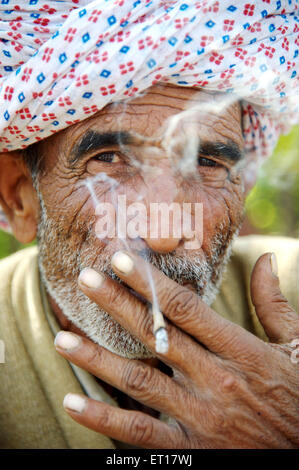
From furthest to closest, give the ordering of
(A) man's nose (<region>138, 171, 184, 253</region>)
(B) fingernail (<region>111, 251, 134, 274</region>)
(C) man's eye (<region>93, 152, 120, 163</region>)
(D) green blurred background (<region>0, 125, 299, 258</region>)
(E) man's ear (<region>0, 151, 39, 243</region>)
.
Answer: (D) green blurred background (<region>0, 125, 299, 258</region>) → (E) man's ear (<region>0, 151, 39, 243</region>) → (C) man's eye (<region>93, 152, 120, 163</region>) → (A) man's nose (<region>138, 171, 184, 253</region>) → (B) fingernail (<region>111, 251, 134, 274</region>)

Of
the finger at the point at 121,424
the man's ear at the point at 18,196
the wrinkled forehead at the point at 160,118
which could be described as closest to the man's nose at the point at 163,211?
the wrinkled forehead at the point at 160,118

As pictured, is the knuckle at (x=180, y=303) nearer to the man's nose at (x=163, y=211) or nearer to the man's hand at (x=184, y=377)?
the man's hand at (x=184, y=377)

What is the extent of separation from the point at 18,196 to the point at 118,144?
2.84 feet

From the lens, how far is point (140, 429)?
5.48 ft

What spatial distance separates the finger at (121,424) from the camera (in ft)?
5.35

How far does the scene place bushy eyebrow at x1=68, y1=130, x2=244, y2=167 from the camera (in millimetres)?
2086

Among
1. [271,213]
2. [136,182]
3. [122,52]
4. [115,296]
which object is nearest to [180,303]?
[115,296]

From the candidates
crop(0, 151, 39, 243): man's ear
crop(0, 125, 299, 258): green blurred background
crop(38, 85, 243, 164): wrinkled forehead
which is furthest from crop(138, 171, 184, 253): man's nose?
crop(0, 125, 299, 258): green blurred background

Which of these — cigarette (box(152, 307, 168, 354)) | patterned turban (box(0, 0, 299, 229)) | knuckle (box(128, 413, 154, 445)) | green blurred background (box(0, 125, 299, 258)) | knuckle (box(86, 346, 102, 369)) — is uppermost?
green blurred background (box(0, 125, 299, 258))

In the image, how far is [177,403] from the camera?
172 cm

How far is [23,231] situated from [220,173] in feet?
3.87

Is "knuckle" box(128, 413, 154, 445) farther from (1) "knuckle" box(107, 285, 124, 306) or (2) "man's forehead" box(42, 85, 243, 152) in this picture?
(2) "man's forehead" box(42, 85, 243, 152)

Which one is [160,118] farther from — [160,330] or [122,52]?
[160,330]

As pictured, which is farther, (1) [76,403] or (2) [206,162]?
(2) [206,162]
